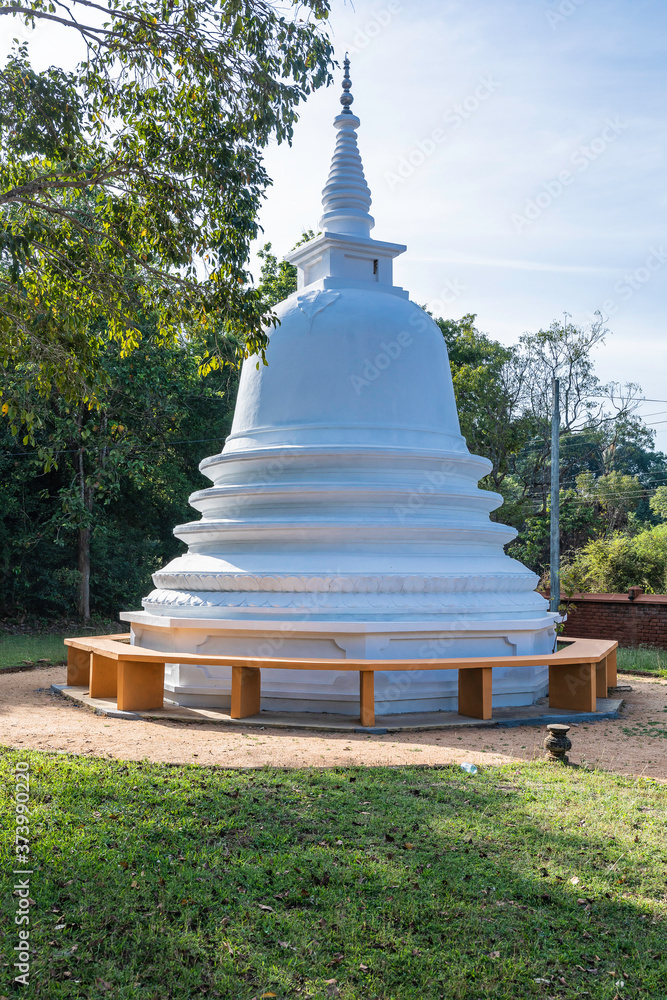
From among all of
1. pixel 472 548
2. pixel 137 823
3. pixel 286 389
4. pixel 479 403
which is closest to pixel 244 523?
pixel 286 389

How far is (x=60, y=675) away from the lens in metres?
12.6

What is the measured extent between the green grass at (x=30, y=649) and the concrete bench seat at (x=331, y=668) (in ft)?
17.2

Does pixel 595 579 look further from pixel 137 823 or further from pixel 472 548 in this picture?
pixel 137 823

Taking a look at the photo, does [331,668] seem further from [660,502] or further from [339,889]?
[660,502]

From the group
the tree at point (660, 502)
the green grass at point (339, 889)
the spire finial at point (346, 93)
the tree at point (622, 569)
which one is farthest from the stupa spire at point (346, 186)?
the tree at point (660, 502)

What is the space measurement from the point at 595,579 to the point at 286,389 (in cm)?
1495

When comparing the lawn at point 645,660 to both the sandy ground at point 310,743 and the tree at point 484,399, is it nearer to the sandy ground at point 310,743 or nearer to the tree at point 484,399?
the sandy ground at point 310,743

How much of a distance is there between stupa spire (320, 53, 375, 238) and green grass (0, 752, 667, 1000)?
942 cm

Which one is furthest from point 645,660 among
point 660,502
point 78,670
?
point 660,502

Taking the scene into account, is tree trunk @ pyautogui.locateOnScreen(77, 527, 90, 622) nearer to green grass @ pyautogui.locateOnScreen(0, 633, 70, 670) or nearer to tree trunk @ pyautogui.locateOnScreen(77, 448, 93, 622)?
tree trunk @ pyautogui.locateOnScreen(77, 448, 93, 622)

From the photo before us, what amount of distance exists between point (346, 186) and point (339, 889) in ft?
37.1

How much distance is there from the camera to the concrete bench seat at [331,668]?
26.6ft

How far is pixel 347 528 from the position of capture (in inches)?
384

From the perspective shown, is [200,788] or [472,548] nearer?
[200,788]
